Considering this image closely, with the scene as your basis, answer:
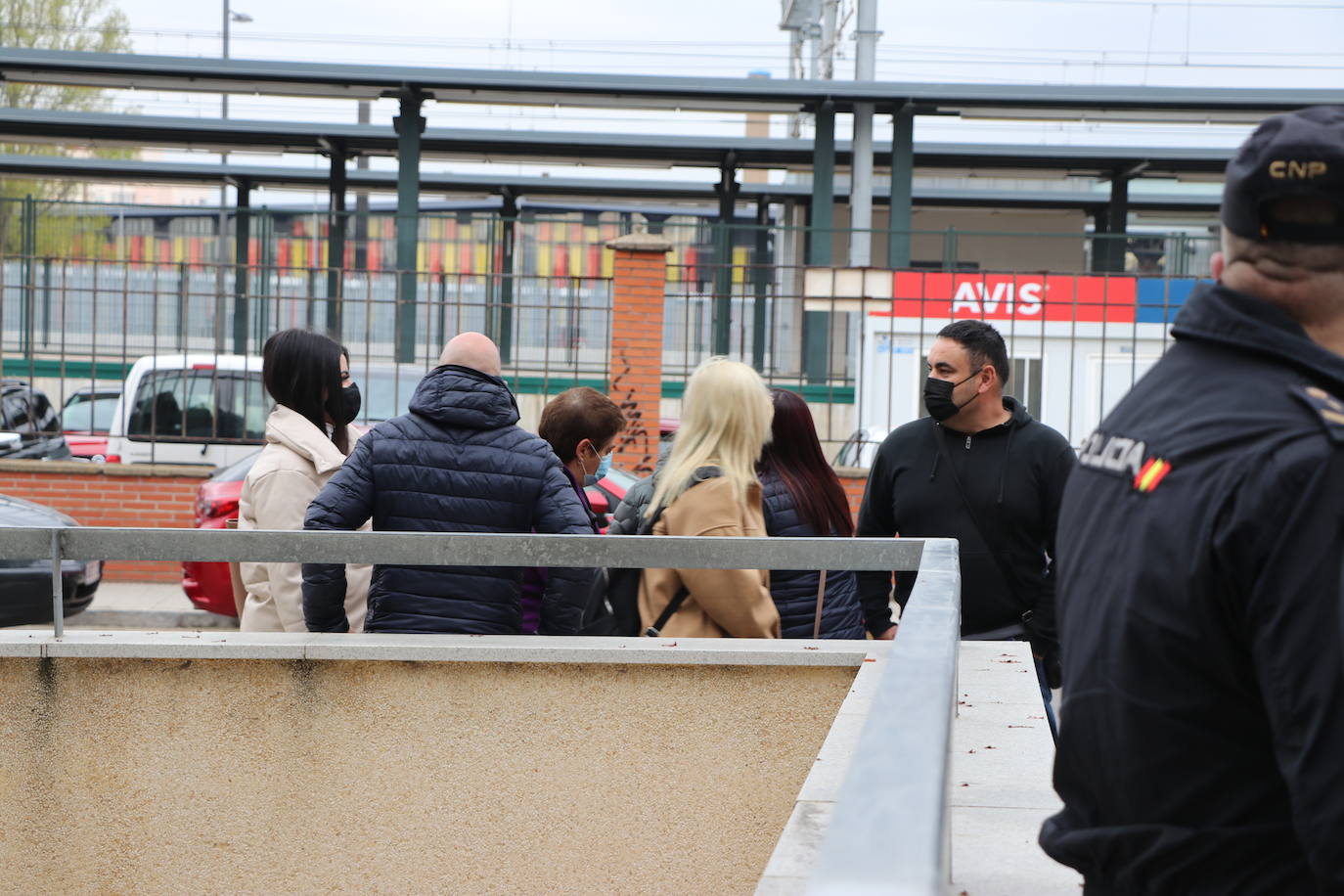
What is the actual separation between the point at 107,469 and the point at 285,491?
888 cm

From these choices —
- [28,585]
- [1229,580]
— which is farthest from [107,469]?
[1229,580]

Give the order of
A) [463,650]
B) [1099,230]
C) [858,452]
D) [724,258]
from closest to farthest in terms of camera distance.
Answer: [463,650], [858,452], [724,258], [1099,230]

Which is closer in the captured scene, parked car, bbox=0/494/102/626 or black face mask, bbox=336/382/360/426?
black face mask, bbox=336/382/360/426

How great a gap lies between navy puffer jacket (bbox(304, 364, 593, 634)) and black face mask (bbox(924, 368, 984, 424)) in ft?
3.92

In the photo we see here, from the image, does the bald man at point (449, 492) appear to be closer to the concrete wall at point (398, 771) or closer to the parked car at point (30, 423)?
the concrete wall at point (398, 771)

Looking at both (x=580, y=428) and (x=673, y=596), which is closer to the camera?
(x=673, y=596)

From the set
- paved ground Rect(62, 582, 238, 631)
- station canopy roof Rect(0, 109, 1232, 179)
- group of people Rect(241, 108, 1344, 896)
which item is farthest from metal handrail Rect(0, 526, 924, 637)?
station canopy roof Rect(0, 109, 1232, 179)

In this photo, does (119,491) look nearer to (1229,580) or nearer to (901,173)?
(1229,580)

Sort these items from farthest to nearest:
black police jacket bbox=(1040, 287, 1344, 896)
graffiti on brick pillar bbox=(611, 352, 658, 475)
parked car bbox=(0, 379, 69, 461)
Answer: parked car bbox=(0, 379, 69, 461) → graffiti on brick pillar bbox=(611, 352, 658, 475) → black police jacket bbox=(1040, 287, 1344, 896)

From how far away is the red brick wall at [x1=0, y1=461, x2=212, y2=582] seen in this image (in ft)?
41.6

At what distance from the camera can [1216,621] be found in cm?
146

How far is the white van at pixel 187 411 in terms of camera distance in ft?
43.4

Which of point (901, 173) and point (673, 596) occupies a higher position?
point (901, 173)

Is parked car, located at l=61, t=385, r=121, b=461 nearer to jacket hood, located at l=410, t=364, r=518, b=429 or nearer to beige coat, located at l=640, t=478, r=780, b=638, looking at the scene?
jacket hood, located at l=410, t=364, r=518, b=429
